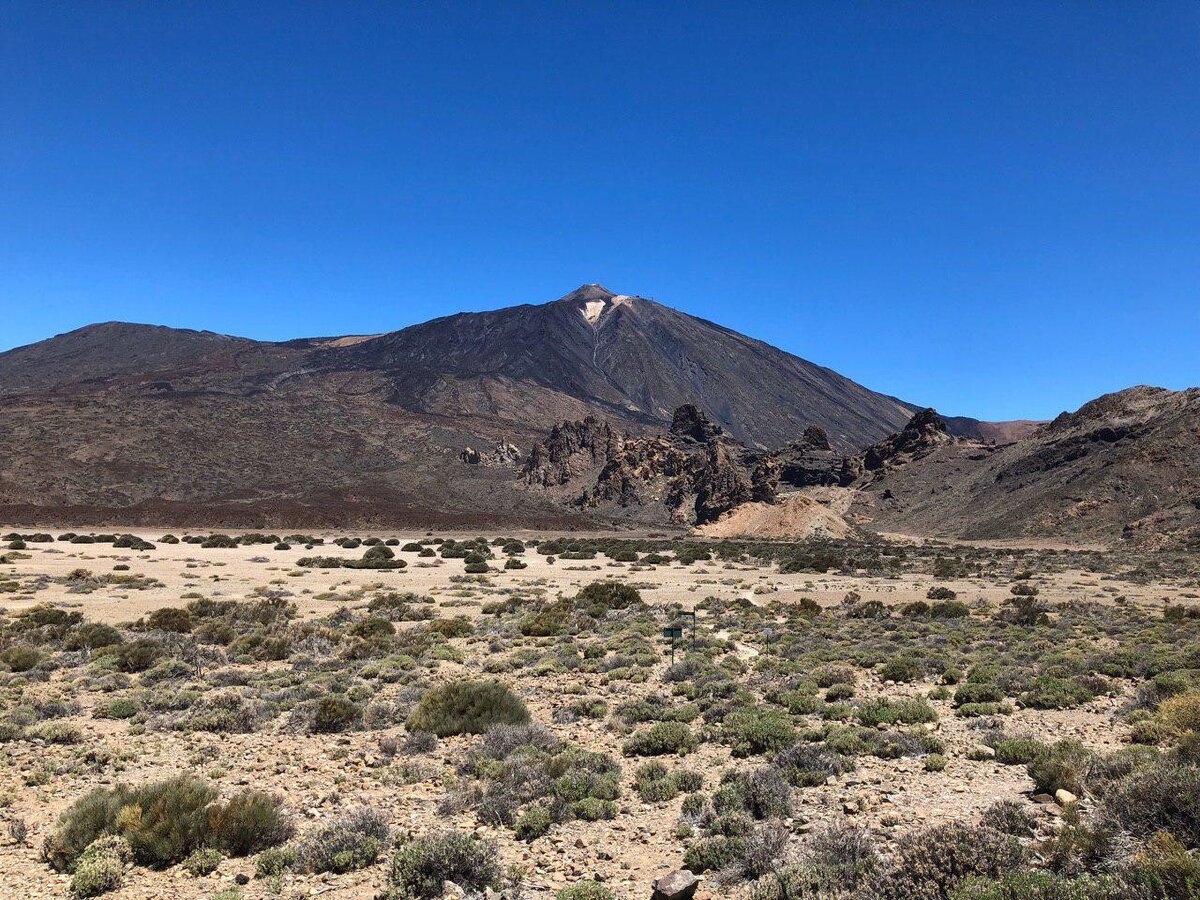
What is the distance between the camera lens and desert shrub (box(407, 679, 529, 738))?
10047 mm

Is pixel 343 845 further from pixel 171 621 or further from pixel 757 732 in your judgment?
pixel 171 621

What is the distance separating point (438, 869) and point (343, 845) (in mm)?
1134

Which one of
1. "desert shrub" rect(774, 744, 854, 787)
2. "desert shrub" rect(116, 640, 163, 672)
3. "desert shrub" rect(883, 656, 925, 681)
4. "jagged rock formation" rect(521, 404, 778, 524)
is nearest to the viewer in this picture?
"desert shrub" rect(774, 744, 854, 787)

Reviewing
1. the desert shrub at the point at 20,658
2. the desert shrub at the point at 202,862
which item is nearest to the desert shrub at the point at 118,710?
the desert shrub at the point at 20,658

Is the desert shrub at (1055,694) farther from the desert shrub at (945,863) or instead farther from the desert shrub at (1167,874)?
the desert shrub at (1167,874)

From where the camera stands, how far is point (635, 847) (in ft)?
21.2

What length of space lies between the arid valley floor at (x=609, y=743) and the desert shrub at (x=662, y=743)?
4 cm

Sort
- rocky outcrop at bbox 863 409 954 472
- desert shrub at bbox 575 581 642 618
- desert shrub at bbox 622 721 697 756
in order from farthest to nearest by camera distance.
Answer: rocky outcrop at bbox 863 409 954 472, desert shrub at bbox 575 581 642 618, desert shrub at bbox 622 721 697 756

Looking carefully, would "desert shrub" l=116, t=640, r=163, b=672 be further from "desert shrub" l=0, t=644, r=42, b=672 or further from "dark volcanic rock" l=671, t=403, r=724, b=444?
"dark volcanic rock" l=671, t=403, r=724, b=444

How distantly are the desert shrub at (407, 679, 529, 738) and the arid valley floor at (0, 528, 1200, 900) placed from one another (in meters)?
0.05

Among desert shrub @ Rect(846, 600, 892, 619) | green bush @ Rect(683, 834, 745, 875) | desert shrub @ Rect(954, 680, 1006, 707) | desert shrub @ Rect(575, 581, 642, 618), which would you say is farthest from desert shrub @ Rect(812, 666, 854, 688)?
desert shrub @ Rect(575, 581, 642, 618)

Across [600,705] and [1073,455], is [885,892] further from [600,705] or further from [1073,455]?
[1073,455]

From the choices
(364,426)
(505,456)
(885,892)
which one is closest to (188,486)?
(364,426)

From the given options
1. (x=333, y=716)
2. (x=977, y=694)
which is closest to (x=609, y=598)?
(x=977, y=694)
